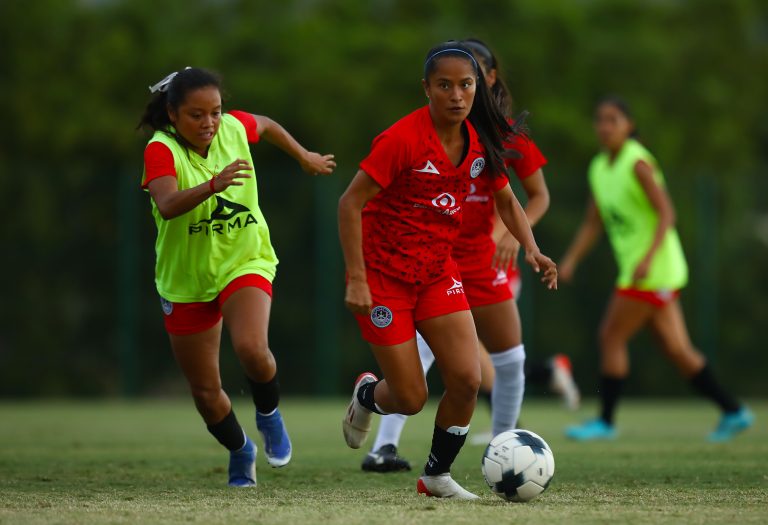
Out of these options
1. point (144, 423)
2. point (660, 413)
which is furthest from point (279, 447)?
point (660, 413)

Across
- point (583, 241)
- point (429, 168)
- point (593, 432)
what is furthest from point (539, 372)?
point (429, 168)

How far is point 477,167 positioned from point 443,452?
127 centimetres

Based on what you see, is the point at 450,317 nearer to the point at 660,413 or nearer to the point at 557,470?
the point at 557,470

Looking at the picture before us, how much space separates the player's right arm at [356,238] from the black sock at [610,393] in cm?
490

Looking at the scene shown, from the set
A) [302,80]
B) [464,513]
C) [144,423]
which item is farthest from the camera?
[302,80]

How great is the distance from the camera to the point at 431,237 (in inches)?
224

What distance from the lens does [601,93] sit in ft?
78.9

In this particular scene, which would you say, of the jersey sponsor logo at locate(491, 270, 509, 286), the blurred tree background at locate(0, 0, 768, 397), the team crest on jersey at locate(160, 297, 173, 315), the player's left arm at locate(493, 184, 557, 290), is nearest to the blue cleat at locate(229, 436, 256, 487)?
the team crest on jersey at locate(160, 297, 173, 315)

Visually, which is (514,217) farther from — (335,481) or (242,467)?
(242,467)

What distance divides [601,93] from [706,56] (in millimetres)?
3665

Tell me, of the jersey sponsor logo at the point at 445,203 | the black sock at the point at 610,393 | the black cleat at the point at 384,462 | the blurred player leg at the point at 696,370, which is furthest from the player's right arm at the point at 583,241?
the jersey sponsor logo at the point at 445,203

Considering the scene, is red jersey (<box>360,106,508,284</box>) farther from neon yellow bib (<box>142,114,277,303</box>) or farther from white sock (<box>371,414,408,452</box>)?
white sock (<box>371,414,408,452</box>)

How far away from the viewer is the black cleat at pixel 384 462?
6.96 m

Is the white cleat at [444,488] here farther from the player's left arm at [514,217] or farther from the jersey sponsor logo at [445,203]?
the jersey sponsor logo at [445,203]
